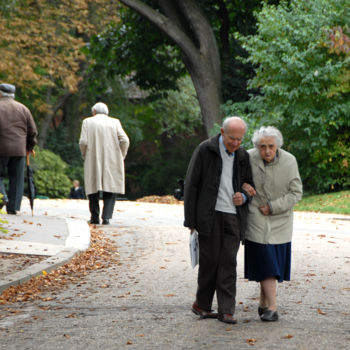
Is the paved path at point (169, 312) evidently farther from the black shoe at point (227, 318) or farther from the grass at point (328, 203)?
the grass at point (328, 203)

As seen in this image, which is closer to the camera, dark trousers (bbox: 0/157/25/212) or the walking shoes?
the walking shoes

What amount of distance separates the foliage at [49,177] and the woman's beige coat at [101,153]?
1765 centimetres

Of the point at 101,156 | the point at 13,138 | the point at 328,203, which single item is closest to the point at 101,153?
the point at 101,156

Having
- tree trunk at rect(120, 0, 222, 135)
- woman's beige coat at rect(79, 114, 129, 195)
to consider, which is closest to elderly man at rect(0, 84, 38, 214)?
woman's beige coat at rect(79, 114, 129, 195)

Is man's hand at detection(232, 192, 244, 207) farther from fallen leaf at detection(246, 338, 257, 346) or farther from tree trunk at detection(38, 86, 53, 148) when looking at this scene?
tree trunk at detection(38, 86, 53, 148)

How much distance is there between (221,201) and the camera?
649 centimetres

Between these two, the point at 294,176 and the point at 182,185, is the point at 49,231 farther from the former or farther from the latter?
the point at 294,176

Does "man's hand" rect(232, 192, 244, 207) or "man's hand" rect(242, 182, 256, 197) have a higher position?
"man's hand" rect(242, 182, 256, 197)

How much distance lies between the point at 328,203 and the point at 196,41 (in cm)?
742

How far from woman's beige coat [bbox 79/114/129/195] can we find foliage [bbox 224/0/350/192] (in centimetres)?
947

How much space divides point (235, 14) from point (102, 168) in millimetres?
15904

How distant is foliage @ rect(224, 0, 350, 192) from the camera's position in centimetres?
2169

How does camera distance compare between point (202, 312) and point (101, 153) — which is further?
point (101, 153)

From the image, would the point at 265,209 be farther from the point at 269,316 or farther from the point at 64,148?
the point at 64,148
